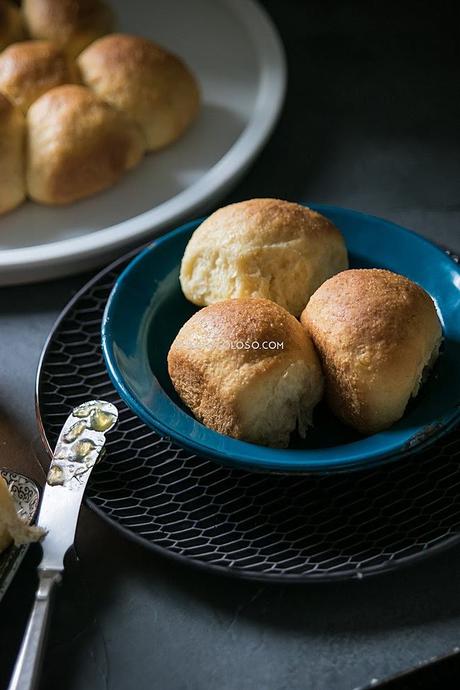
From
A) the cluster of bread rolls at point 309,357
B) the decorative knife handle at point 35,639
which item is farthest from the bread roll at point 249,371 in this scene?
the decorative knife handle at point 35,639

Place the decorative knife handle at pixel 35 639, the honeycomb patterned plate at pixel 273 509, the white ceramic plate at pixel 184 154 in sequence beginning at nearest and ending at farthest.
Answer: the decorative knife handle at pixel 35 639
the honeycomb patterned plate at pixel 273 509
the white ceramic plate at pixel 184 154

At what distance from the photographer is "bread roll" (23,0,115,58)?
1.46m

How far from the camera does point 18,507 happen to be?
2.75 ft

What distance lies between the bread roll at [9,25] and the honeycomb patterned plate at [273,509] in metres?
0.81

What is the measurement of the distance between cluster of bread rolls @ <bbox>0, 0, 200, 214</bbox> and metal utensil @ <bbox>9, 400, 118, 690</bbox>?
48cm

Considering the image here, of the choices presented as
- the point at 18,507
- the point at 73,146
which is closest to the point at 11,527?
the point at 18,507

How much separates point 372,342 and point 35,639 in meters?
0.42

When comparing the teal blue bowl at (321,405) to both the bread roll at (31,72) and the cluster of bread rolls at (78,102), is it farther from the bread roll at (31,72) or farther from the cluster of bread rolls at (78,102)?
the bread roll at (31,72)

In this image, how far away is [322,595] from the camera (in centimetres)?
80

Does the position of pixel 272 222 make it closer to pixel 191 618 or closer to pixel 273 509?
pixel 273 509

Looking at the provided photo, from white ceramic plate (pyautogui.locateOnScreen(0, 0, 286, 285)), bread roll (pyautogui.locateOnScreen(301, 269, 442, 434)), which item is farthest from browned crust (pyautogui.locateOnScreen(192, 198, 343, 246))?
white ceramic plate (pyautogui.locateOnScreen(0, 0, 286, 285))

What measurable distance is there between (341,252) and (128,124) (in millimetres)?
498

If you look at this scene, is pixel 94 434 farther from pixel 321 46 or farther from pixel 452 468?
pixel 321 46

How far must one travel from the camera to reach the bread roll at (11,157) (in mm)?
1249
